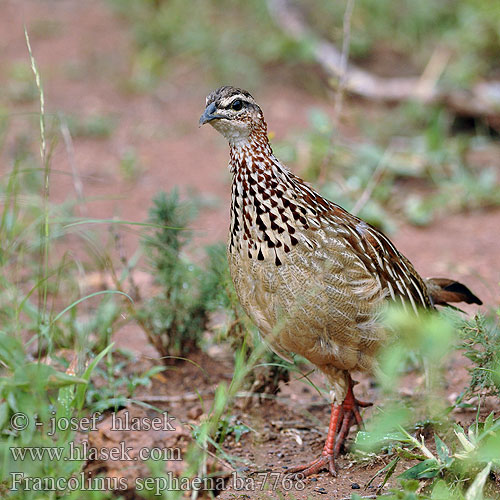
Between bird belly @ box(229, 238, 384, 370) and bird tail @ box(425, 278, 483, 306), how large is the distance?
0.68m

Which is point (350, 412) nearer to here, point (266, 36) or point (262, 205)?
point (262, 205)

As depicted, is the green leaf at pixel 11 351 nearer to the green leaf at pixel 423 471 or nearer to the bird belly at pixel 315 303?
the bird belly at pixel 315 303

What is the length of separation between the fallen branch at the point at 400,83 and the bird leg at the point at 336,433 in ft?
12.8

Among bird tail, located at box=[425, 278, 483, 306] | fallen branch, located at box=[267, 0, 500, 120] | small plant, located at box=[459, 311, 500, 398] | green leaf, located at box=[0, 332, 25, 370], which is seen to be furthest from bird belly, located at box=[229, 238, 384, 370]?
fallen branch, located at box=[267, 0, 500, 120]

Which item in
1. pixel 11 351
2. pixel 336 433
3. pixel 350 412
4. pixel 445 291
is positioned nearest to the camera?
pixel 11 351

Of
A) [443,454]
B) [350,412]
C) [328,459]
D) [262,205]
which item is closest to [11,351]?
[262,205]

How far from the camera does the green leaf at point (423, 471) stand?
279 centimetres

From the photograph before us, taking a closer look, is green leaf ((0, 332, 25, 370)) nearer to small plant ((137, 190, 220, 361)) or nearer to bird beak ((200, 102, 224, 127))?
small plant ((137, 190, 220, 361))

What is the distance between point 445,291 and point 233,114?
1513mm

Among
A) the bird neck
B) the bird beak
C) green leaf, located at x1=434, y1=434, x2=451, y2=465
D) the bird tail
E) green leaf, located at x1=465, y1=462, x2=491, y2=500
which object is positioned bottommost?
green leaf, located at x1=434, y1=434, x2=451, y2=465

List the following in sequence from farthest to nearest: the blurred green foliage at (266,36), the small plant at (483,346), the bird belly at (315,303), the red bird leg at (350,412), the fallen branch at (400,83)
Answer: the blurred green foliage at (266,36) < the fallen branch at (400,83) < the red bird leg at (350,412) < the bird belly at (315,303) < the small plant at (483,346)

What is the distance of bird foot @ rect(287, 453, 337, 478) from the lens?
131 inches

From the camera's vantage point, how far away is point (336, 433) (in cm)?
352

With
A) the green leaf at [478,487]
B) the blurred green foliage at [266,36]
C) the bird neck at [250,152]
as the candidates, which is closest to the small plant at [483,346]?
the green leaf at [478,487]
